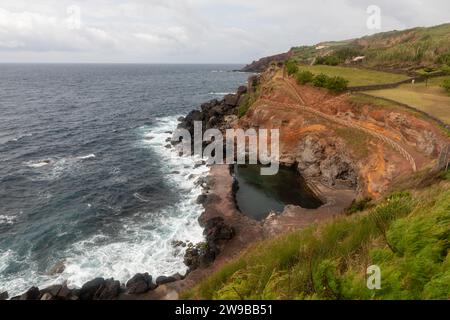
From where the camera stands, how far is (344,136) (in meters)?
41.3

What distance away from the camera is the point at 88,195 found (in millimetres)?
38656

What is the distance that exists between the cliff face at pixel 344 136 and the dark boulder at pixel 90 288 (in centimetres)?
2496

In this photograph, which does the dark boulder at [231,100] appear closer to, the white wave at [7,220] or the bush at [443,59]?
the bush at [443,59]

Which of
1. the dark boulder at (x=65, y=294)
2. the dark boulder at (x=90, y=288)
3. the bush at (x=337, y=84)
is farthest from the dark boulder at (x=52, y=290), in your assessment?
the bush at (x=337, y=84)

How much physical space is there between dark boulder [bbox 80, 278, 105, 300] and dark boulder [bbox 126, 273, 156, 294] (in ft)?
6.63

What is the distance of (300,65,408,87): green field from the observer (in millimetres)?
52156

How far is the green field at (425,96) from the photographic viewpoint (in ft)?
120

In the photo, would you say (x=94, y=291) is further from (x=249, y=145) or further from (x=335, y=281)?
(x=249, y=145)

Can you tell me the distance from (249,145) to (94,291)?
111ft

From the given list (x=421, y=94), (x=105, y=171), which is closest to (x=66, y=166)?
(x=105, y=171)

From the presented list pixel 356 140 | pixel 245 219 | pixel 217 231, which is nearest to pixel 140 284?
pixel 217 231

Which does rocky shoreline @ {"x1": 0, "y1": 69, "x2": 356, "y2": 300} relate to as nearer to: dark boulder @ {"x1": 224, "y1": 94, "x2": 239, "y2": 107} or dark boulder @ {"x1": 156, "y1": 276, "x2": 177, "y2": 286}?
dark boulder @ {"x1": 156, "y1": 276, "x2": 177, "y2": 286}

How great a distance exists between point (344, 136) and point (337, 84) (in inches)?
400

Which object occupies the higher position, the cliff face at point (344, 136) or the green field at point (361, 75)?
the green field at point (361, 75)
